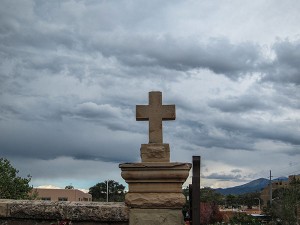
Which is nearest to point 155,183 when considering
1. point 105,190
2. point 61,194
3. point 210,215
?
point 210,215

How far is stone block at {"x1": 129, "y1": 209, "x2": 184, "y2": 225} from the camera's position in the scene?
17.6 feet

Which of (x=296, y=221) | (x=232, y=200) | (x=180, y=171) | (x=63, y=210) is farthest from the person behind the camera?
(x=232, y=200)

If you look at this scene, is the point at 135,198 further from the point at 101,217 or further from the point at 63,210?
the point at 63,210

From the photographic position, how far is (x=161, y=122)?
224 inches

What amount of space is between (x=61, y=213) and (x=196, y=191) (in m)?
1.78

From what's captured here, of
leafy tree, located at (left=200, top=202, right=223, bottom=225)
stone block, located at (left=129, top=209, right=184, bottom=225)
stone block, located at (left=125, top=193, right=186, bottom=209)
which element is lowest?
leafy tree, located at (left=200, top=202, right=223, bottom=225)

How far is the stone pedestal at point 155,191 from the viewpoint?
527cm

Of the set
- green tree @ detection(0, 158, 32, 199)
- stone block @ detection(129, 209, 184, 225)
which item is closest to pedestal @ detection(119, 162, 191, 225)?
stone block @ detection(129, 209, 184, 225)

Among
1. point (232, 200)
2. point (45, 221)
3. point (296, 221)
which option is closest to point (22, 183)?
point (45, 221)

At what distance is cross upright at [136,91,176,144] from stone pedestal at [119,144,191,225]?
1.70ft

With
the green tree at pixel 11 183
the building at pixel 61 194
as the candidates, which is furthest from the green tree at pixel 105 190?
the green tree at pixel 11 183

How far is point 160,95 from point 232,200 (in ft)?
290

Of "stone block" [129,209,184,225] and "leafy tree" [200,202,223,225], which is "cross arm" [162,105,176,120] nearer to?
"stone block" [129,209,184,225]

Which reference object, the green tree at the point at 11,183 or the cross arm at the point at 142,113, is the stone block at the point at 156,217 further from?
the green tree at the point at 11,183
